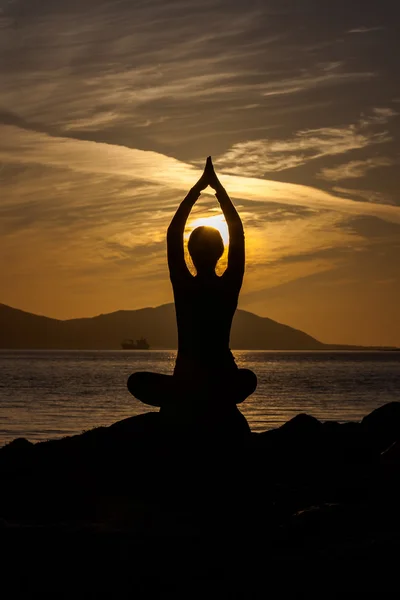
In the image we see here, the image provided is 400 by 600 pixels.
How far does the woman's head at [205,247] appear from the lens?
9562 millimetres

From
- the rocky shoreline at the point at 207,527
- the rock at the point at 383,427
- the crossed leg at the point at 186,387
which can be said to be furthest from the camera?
the rock at the point at 383,427

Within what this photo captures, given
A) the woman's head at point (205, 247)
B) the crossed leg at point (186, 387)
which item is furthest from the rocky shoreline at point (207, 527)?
the woman's head at point (205, 247)

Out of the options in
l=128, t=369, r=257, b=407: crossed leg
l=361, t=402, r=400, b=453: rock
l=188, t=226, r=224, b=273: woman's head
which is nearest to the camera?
l=128, t=369, r=257, b=407: crossed leg

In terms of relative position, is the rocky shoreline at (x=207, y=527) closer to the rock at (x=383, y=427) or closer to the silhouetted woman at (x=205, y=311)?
the silhouetted woman at (x=205, y=311)

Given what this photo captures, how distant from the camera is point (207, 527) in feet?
29.5

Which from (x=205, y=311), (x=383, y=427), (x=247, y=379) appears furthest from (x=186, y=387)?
(x=383, y=427)

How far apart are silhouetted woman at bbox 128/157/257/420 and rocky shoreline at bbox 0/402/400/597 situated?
→ 1.43 feet

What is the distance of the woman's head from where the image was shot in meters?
9.56

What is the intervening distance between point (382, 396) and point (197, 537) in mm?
52493

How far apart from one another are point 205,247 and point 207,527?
111 inches

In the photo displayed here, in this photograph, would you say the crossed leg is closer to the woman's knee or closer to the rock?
the woman's knee

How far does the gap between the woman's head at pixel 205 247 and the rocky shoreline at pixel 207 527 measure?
5.62 feet

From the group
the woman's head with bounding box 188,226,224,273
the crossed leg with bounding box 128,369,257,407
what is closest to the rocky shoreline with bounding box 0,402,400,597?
the crossed leg with bounding box 128,369,257,407

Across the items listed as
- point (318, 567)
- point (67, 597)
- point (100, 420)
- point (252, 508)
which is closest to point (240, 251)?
point (252, 508)
